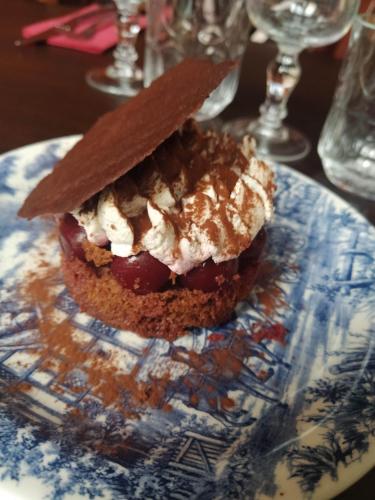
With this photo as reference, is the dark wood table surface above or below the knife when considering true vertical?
below

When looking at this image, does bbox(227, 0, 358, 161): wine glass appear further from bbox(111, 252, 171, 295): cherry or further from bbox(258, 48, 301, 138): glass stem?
bbox(111, 252, 171, 295): cherry

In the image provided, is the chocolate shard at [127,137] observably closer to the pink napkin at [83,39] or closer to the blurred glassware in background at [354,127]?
the blurred glassware in background at [354,127]

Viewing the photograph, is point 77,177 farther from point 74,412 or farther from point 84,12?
point 84,12

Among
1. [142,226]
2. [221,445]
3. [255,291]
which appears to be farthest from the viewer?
[255,291]

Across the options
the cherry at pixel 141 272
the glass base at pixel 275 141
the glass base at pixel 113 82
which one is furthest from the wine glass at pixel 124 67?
the cherry at pixel 141 272

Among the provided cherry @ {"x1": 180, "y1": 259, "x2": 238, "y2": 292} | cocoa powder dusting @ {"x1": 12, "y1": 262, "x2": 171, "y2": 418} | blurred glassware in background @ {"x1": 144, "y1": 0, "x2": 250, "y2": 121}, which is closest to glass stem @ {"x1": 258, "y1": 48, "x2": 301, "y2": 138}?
blurred glassware in background @ {"x1": 144, "y1": 0, "x2": 250, "y2": 121}

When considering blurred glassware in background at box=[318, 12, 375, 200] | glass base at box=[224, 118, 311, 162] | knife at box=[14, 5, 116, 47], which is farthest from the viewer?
knife at box=[14, 5, 116, 47]

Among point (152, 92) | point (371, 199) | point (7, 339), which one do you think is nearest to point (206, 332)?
point (7, 339)
